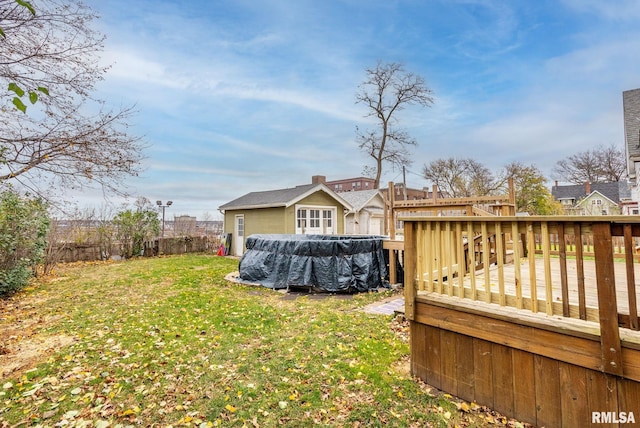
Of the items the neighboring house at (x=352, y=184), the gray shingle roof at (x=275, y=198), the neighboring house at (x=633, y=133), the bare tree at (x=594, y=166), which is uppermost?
the neighboring house at (x=352, y=184)

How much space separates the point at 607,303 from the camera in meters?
1.81

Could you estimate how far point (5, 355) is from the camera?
11.2 ft

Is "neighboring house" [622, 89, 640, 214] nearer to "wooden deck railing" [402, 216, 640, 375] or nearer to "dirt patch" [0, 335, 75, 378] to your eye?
"wooden deck railing" [402, 216, 640, 375]

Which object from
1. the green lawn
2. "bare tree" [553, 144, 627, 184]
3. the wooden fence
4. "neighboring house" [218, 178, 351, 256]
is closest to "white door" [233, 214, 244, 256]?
"neighboring house" [218, 178, 351, 256]

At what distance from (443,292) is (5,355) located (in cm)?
512

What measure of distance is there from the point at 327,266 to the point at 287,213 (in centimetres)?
666

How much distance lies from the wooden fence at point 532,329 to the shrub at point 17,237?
7708 mm

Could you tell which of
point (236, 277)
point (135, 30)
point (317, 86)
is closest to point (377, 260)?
point (236, 277)

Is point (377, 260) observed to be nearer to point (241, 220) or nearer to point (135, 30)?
point (135, 30)

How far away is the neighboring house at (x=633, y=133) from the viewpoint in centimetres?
1024

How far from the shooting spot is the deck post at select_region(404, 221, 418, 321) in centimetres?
280

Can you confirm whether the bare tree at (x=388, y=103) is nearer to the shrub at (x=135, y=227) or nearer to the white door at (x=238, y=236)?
the white door at (x=238, y=236)

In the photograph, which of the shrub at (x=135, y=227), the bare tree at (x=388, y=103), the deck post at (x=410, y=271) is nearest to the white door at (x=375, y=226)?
the bare tree at (x=388, y=103)

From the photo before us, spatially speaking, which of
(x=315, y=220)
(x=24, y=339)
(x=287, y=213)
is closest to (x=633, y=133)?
(x=315, y=220)
